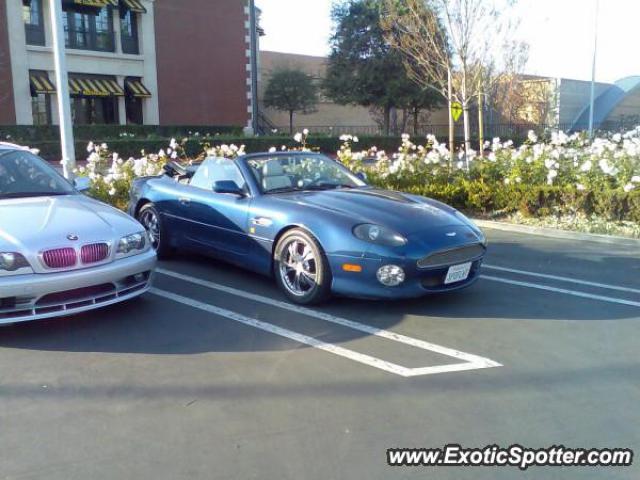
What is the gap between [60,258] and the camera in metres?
4.58

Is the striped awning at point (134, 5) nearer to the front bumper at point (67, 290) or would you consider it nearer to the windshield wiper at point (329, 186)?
the windshield wiper at point (329, 186)

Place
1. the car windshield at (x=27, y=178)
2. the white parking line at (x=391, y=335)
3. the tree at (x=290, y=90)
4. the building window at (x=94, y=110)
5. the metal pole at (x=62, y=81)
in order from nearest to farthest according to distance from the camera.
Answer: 1. the white parking line at (x=391, y=335)
2. the car windshield at (x=27, y=178)
3. the metal pole at (x=62, y=81)
4. the building window at (x=94, y=110)
5. the tree at (x=290, y=90)

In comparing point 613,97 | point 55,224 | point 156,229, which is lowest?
point 156,229

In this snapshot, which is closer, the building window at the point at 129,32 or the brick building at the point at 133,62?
the brick building at the point at 133,62

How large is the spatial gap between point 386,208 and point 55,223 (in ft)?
8.99

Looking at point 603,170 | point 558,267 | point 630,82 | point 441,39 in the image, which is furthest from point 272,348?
point 630,82

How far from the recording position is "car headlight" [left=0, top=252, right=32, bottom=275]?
439 centimetres

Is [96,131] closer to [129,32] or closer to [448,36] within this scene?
[129,32]

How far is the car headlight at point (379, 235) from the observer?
199 inches

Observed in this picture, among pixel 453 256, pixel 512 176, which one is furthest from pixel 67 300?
pixel 512 176

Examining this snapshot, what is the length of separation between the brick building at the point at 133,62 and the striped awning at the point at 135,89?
0.05 meters

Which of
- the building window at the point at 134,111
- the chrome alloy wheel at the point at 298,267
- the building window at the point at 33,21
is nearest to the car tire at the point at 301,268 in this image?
the chrome alloy wheel at the point at 298,267

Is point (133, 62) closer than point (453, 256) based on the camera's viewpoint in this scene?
No

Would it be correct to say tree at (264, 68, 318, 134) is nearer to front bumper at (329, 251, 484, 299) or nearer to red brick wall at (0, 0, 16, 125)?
red brick wall at (0, 0, 16, 125)
